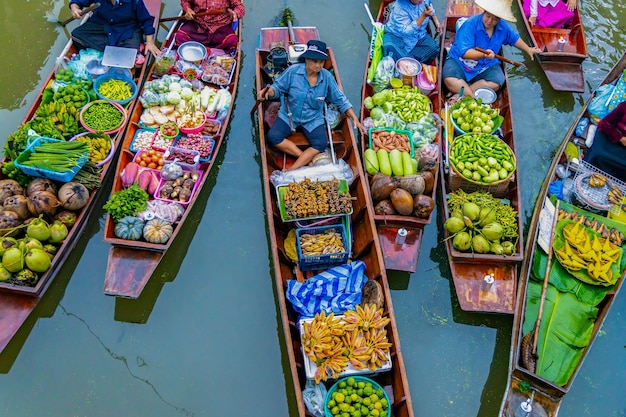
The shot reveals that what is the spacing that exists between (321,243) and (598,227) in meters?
3.13

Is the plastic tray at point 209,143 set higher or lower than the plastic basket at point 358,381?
higher

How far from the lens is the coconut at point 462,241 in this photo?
17.6 ft

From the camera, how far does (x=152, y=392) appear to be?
200 inches

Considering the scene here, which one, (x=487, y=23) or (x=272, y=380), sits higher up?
(x=487, y=23)

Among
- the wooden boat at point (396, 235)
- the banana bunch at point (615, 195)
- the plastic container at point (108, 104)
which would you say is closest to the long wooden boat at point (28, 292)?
the plastic container at point (108, 104)

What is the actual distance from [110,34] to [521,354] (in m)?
6.36

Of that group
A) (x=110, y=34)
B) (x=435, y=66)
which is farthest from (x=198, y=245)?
(x=435, y=66)

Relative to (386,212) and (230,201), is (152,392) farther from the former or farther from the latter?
(386,212)

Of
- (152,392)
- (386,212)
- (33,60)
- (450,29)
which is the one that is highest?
(450,29)

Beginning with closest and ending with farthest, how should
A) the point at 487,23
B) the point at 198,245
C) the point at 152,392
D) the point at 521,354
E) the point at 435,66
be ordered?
1. the point at 521,354
2. the point at 152,392
3. the point at 198,245
4. the point at 487,23
5. the point at 435,66

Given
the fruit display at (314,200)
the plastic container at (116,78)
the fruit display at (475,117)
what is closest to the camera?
the fruit display at (314,200)

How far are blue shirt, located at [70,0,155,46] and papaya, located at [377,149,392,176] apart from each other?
3.62 meters

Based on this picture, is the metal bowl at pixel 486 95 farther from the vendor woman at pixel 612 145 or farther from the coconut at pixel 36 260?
the coconut at pixel 36 260

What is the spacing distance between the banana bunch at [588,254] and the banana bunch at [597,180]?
0.72m
